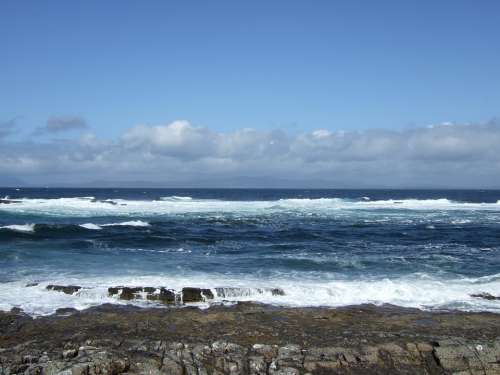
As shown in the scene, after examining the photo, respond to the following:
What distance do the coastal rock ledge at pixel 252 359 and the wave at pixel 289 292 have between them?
3.53 m

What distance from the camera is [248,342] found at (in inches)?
364

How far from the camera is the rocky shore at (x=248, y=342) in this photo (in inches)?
322

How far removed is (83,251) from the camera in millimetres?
22109

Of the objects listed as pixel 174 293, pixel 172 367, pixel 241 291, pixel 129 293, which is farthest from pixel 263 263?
pixel 172 367

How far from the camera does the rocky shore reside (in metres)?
8.17

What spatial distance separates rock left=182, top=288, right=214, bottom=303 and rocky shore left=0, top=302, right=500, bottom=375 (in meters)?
1.57

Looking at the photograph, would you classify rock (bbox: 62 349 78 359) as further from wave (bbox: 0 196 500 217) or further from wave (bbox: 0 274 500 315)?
wave (bbox: 0 196 500 217)

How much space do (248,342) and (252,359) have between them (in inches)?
31.2

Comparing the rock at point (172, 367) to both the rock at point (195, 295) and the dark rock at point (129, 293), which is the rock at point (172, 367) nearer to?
the rock at point (195, 295)

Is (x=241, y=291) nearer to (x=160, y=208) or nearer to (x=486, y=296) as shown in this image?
(x=486, y=296)

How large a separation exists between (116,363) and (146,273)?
9265mm

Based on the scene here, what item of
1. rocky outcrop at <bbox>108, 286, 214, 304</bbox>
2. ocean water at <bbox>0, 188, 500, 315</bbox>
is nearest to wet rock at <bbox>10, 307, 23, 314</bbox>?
ocean water at <bbox>0, 188, 500, 315</bbox>

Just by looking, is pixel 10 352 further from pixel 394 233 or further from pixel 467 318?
pixel 394 233

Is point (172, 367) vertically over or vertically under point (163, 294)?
under
